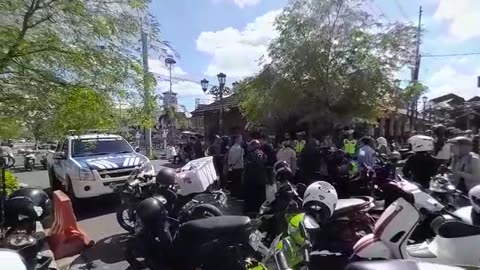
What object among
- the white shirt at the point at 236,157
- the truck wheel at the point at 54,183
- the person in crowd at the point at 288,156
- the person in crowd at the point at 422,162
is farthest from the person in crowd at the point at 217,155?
the person in crowd at the point at 422,162

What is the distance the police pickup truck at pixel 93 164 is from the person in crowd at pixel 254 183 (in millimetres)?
2322

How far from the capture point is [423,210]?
4.91m

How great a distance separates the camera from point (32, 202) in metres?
4.92

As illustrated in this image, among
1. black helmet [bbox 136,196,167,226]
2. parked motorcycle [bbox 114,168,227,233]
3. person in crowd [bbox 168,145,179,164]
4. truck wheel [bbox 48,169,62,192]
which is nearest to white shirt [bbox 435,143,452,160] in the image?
parked motorcycle [bbox 114,168,227,233]

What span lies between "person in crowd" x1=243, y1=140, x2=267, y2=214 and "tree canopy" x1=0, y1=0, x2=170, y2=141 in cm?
321

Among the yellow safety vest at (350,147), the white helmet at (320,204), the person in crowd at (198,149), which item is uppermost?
the yellow safety vest at (350,147)

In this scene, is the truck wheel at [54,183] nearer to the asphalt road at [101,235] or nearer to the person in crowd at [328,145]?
the asphalt road at [101,235]

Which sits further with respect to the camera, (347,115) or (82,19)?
(347,115)

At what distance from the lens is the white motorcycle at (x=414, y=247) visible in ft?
11.7

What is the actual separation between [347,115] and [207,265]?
12929 mm

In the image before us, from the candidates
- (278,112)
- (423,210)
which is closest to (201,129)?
(278,112)

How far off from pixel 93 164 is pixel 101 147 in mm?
1188

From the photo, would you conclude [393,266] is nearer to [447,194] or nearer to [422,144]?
[447,194]

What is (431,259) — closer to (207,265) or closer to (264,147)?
(207,265)
